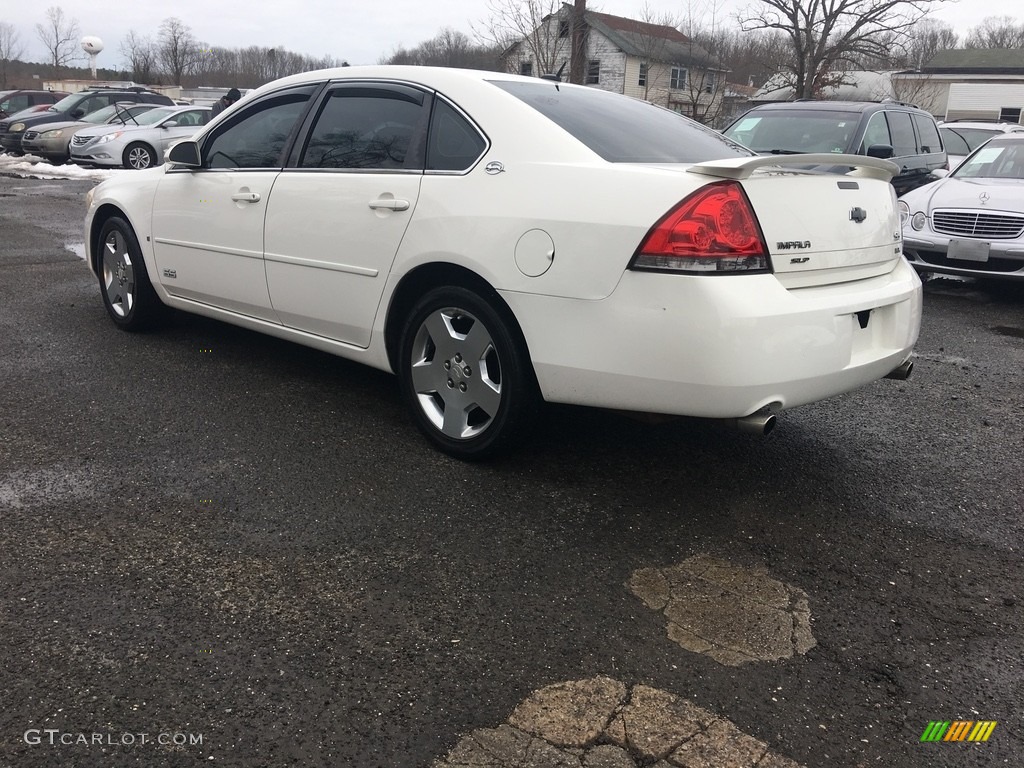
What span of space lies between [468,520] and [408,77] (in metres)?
2.09

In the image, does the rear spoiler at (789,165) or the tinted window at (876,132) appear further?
the tinted window at (876,132)

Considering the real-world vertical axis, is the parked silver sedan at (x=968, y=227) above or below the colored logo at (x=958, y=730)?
above

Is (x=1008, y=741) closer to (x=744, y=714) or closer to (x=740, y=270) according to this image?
(x=744, y=714)

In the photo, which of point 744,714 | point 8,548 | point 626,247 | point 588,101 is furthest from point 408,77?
point 744,714

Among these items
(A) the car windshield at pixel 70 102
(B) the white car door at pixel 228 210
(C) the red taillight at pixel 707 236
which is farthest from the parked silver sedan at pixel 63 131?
(C) the red taillight at pixel 707 236

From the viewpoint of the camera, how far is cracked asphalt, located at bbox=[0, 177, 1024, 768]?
2141 millimetres

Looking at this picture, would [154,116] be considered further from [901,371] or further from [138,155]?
[901,371]

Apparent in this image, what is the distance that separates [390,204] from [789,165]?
63.9 inches

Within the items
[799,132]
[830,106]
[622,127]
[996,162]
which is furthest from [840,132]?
[622,127]

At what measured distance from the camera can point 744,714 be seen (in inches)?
87.4

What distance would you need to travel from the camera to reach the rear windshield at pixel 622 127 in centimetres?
351

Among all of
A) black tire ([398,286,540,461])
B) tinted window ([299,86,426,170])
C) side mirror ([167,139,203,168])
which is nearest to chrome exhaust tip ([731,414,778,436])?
black tire ([398,286,540,461])

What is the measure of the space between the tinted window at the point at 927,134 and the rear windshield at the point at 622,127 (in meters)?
7.50

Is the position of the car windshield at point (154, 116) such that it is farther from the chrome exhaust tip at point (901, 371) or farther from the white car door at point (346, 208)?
the chrome exhaust tip at point (901, 371)
